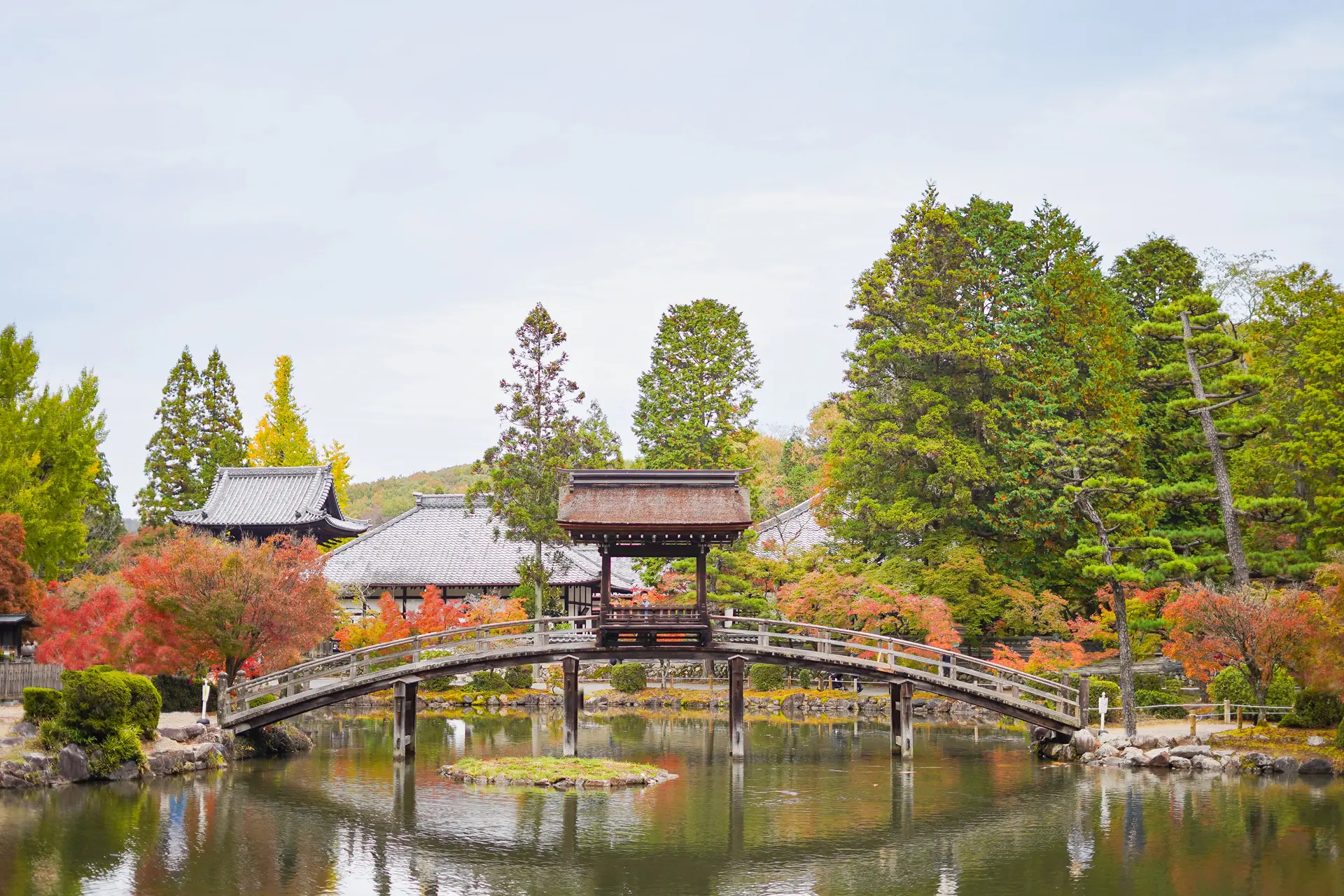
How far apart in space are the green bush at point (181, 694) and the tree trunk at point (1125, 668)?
25.7m

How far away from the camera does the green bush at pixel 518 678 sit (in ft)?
162

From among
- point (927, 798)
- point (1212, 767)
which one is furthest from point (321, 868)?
point (1212, 767)

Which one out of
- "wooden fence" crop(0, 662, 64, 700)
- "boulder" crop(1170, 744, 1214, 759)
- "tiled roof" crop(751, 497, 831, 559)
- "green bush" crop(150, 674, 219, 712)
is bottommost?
"boulder" crop(1170, 744, 1214, 759)

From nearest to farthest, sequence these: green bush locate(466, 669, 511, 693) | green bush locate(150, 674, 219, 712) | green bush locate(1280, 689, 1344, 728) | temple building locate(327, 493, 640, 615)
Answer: green bush locate(1280, 689, 1344, 728)
green bush locate(150, 674, 219, 712)
green bush locate(466, 669, 511, 693)
temple building locate(327, 493, 640, 615)

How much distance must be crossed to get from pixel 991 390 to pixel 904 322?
14.6 ft

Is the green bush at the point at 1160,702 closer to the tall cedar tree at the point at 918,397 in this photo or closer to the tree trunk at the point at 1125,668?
the tree trunk at the point at 1125,668

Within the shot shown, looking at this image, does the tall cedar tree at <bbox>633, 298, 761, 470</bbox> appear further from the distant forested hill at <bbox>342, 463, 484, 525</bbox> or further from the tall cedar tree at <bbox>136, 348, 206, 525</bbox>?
the distant forested hill at <bbox>342, 463, 484, 525</bbox>

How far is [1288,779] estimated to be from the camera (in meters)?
28.4

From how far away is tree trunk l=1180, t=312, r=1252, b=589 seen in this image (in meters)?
38.8

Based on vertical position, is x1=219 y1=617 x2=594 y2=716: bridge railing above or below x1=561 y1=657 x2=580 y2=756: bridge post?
above

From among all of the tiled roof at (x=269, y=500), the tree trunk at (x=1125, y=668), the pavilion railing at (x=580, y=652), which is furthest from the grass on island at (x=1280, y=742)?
the tiled roof at (x=269, y=500)

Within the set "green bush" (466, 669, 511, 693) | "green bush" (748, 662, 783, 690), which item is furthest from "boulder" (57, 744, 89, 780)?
"green bush" (748, 662, 783, 690)

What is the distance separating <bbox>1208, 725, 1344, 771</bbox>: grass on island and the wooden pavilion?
545 inches

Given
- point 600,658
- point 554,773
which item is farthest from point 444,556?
point 554,773
